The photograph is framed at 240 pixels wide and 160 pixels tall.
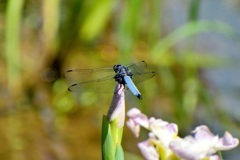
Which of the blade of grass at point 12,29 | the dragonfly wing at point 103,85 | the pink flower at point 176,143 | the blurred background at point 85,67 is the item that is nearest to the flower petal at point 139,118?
the pink flower at point 176,143

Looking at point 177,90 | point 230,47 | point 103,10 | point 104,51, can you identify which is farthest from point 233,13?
point 177,90

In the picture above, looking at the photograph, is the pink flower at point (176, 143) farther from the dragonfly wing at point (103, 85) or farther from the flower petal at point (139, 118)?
the dragonfly wing at point (103, 85)

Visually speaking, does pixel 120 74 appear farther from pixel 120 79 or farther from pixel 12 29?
pixel 12 29

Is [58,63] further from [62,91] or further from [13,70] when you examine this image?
[13,70]

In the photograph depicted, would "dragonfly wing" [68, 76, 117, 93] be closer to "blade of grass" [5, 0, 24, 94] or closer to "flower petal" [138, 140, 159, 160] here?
"flower petal" [138, 140, 159, 160]

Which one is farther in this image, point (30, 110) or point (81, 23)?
point (81, 23)

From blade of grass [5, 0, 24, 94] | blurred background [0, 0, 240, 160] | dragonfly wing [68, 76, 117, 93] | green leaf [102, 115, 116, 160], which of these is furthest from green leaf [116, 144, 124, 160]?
blade of grass [5, 0, 24, 94]
